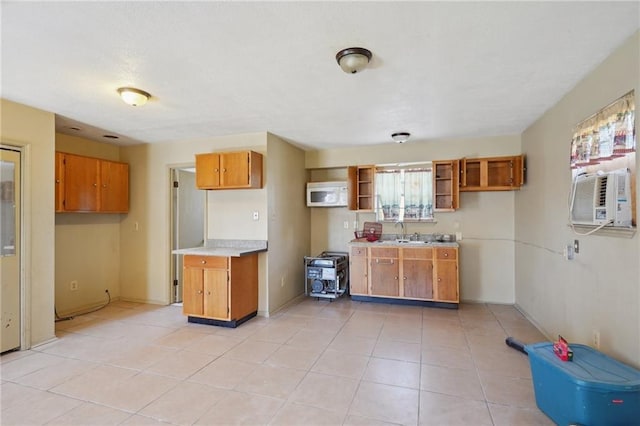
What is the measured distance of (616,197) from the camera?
203 cm

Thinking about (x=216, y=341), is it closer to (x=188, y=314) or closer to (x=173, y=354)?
(x=173, y=354)

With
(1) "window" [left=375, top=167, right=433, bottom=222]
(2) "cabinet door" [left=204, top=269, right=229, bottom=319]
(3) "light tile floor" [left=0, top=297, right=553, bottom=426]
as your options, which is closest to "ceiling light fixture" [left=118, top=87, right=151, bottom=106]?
(2) "cabinet door" [left=204, top=269, right=229, bottom=319]

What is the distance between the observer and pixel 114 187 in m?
4.64

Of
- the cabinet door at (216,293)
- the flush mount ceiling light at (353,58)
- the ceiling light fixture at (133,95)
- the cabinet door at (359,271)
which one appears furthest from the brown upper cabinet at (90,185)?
the flush mount ceiling light at (353,58)

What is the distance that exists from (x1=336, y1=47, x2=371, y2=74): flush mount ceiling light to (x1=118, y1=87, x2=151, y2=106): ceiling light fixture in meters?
1.83

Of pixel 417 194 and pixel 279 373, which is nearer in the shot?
pixel 279 373

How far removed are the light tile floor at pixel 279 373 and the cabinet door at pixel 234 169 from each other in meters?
1.78

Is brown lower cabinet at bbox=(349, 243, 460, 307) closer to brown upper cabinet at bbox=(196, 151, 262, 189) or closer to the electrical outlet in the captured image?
the electrical outlet

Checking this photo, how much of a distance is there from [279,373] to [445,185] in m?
3.54

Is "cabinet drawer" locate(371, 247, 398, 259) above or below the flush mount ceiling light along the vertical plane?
below

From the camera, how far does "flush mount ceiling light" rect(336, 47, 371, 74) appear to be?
2084mm

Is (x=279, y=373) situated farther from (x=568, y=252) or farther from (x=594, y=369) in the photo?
(x=568, y=252)

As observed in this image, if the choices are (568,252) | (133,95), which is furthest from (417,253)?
(133,95)

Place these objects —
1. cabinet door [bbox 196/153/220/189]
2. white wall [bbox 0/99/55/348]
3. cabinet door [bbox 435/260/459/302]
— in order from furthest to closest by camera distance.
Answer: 1. cabinet door [bbox 435/260/459/302]
2. cabinet door [bbox 196/153/220/189]
3. white wall [bbox 0/99/55/348]
